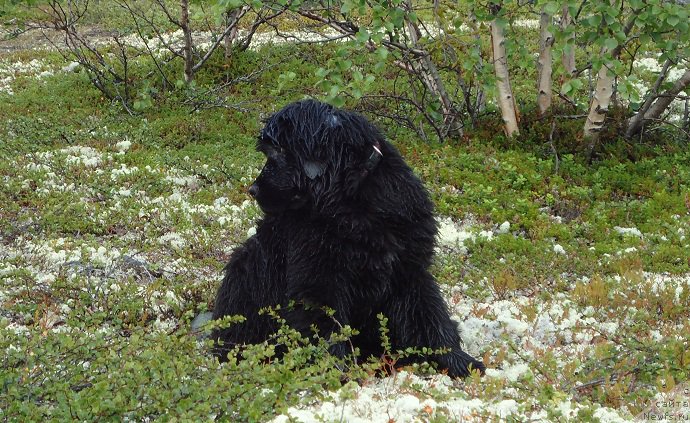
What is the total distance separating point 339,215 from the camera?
549cm

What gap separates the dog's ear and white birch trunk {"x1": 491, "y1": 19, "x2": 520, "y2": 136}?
27.5ft

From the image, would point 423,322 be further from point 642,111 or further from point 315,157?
point 642,111

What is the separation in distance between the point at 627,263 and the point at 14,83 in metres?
15.6

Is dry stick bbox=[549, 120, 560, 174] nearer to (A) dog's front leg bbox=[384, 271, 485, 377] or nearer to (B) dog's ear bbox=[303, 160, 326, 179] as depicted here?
(A) dog's front leg bbox=[384, 271, 485, 377]

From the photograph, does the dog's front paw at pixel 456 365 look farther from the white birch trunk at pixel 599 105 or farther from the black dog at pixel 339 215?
the white birch trunk at pixel 599 105

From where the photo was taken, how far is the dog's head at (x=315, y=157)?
5434mm

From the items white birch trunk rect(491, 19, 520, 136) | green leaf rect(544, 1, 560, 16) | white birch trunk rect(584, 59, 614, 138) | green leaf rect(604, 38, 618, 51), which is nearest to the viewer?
green leaf rect(544, 1, 560, 16)

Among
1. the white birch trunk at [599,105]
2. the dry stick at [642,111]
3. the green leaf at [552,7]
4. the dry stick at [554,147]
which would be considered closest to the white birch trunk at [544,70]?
the dry stick at [554,147]

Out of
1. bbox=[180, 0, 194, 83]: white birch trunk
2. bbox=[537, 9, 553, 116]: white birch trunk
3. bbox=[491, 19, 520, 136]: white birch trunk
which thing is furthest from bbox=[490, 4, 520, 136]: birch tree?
bbox=[180, 0, 194, 83]: white birch trunk

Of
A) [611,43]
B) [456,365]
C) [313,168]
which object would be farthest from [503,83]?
[313,168]

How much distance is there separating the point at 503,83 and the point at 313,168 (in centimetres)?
887

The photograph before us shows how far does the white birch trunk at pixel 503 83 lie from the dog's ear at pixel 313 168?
27.5 ft

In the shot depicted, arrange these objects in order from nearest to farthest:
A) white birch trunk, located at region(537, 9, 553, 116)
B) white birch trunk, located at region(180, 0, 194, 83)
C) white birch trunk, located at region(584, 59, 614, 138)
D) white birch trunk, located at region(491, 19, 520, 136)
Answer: white birch trunk, located at region(584, 59, 614, 138)
white birch trunk, located at region(491, 19, 520, 136)
white birch trunk, located at region(537, 9, 553, 116)
white birch trunk, located at region(180, 0, 194, 83)

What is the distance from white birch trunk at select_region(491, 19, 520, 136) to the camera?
13.3m
